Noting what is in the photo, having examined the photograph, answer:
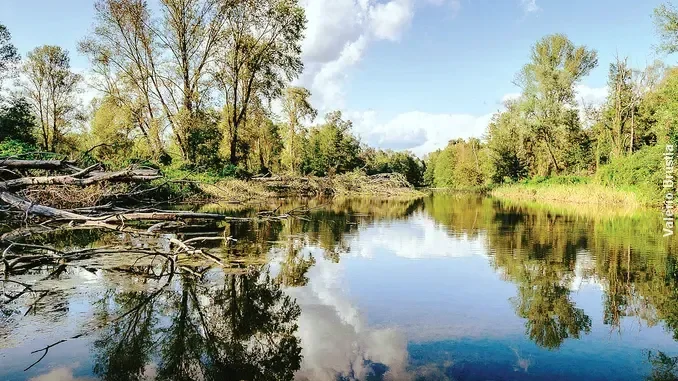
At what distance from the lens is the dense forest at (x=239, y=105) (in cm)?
2423

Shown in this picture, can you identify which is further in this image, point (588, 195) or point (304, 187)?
point (304, 187)

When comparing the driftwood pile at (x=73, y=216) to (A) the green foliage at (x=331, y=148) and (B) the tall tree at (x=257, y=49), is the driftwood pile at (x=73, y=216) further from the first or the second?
(A) the green foliage at (x=331, y=148)

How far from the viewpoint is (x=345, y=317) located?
4.99 metres

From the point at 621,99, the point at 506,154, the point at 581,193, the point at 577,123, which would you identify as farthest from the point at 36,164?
the point at 506,154

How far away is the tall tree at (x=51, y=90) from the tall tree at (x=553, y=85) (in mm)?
38959

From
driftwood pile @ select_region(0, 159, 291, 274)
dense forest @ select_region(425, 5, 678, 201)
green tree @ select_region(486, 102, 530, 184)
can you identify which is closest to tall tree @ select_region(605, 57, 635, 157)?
dense forest @ select_region(425, 5, 678, 201)

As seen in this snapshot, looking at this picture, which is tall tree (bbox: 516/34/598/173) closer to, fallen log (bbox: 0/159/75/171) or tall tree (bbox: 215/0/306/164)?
tall tree (bbox: 215/0/306/164)

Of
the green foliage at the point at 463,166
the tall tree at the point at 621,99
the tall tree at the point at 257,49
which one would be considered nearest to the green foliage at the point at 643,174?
the tall tree at the point at 621,99

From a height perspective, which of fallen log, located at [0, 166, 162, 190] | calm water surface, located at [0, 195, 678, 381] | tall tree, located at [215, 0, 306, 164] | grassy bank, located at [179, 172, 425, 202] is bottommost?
calm water surface, located at [0, 195, 678, 381]

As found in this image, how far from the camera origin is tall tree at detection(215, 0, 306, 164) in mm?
25984

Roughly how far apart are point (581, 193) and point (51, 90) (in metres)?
42.2

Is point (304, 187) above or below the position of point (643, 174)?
below

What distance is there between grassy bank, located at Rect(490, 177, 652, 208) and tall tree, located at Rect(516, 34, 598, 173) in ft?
14.9

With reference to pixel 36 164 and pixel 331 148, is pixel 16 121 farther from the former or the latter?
pixel 331 148
